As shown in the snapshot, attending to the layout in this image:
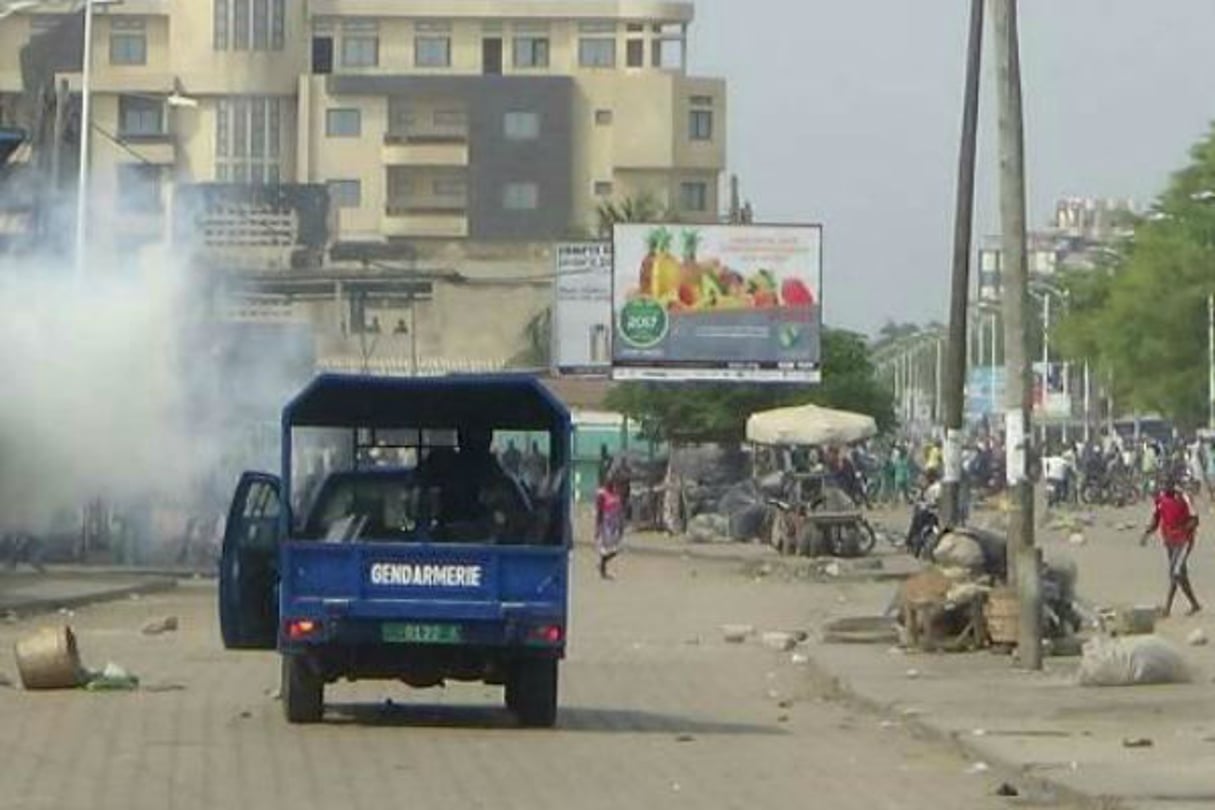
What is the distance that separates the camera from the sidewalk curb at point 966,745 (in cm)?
1731

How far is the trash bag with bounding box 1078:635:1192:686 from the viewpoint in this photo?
25625mm

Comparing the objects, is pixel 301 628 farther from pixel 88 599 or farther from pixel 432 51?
pixel 432 51

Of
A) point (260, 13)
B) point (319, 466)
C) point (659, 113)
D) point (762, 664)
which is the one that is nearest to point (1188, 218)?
point (659, 113)

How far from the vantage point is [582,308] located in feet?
242

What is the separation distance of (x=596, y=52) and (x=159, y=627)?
277 feet

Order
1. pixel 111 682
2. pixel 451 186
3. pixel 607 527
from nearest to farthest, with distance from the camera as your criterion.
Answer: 1. pixel 111 682
2. pixel 607 527
3. pixel 451 186

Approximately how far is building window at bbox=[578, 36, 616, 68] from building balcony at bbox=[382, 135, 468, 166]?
5857mm

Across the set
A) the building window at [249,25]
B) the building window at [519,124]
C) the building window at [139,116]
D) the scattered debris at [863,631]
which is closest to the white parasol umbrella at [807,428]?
the scattered debris at [863,631]

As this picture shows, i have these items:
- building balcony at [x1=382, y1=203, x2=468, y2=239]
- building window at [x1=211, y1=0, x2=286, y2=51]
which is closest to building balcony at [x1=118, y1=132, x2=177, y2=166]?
building window at [x1=211, y1=0, x2=286, y2=51]

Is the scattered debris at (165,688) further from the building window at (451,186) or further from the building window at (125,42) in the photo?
the building window at (451,186)

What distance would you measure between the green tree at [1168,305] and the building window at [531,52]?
74.1ft

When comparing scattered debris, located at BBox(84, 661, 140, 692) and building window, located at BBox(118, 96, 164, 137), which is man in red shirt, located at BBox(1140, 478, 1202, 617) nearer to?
scattered debris, located at BBox(84, 661, 140, 692)

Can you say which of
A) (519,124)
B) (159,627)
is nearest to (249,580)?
(159,627)

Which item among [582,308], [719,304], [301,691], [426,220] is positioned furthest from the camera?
[426,220]
